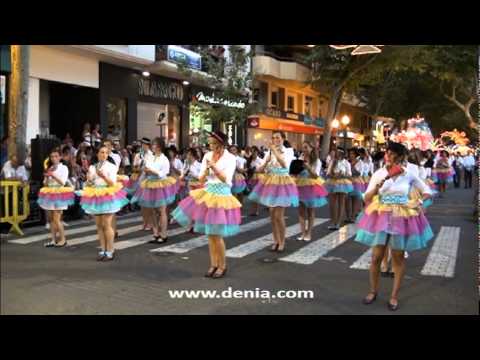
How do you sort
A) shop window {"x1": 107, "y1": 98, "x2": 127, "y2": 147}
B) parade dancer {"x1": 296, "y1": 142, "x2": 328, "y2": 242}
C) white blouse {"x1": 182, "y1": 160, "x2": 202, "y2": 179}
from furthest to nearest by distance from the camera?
shop window {"x1": 107, "y1": 98, "x2": 127, "y2": 147}, white blouse {"x1": 182, "y1": 160, "x2": 202, "y2": 179}, parade dancer {"x1": 296, "y1": 142, "x2": 328, "y2": 242}

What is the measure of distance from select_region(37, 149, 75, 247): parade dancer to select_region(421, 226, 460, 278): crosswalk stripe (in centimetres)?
628

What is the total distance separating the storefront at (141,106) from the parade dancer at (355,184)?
9.09m

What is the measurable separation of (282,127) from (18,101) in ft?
65.4

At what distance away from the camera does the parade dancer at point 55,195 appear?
30.0 feet

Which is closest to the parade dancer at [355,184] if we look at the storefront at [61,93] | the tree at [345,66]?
the storefront at [61,93]

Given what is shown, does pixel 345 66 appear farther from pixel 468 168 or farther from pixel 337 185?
pixel 337 185

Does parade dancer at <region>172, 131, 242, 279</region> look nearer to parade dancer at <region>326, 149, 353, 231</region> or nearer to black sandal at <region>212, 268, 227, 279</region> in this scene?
black sandal at <region>212, 268, 227, 279</region>

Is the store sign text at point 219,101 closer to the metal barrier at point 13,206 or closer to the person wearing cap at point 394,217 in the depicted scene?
the metal barrier at point 13,206

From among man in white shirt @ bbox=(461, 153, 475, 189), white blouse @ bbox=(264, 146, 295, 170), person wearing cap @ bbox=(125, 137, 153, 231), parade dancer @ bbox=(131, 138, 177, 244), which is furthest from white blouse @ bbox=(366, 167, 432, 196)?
man in white shirt @ bbox=(461, 153, 475, 189)

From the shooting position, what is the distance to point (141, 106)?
2114 centimetres

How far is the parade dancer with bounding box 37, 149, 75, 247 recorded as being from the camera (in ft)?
30.0

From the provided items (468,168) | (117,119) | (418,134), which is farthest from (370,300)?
(418,134)
